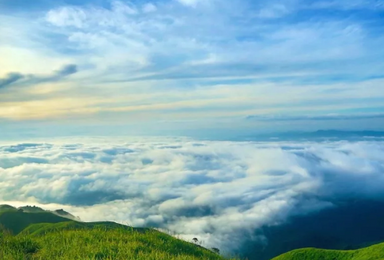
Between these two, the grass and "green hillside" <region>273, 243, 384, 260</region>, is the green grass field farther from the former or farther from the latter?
"green hillside" <region>273, 243, 384, 260</region>

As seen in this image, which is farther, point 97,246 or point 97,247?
point 97,246

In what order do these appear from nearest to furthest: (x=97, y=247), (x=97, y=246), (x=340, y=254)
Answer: (x=97, y=247) → (x=97, y=246) → (x=340, y=254)

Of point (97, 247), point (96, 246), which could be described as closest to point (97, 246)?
point (96, 246)

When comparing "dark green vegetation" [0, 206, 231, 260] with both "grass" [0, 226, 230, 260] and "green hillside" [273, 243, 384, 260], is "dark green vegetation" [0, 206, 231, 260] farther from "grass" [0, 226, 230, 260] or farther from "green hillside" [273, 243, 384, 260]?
"green hillside" [273, 243, 384, 260]

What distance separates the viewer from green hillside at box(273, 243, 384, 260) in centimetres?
4847

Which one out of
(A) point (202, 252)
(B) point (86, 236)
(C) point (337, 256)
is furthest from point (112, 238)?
(C) point (337, 256)

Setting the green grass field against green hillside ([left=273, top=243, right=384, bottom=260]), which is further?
green hillside ([left=273, top=243, right=384, bottom=260])

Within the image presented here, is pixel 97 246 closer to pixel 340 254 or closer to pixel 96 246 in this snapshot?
pixel 96 246

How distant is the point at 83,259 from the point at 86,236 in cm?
514

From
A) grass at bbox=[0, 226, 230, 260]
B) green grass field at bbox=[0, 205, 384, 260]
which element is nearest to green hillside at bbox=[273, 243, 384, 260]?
green grass field at bbox=[0, 205, 384, 260]

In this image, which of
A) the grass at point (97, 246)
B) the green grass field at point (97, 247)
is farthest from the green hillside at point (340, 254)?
the grass at point (97, 246)

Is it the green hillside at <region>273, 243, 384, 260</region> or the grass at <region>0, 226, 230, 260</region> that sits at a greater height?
the grass at <region>0, 226, 230, 260</region>

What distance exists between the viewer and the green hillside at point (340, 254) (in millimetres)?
48469

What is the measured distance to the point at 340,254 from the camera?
5688 centimetres
